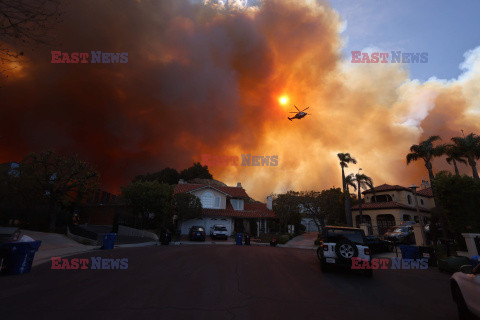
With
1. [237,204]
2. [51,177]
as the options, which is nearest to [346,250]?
[51,177]

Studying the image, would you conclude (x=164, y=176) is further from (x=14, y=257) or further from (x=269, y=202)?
(x=14, y=257)

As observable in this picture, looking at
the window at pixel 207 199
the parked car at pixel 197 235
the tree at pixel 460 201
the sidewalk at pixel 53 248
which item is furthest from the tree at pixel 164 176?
the tree at pixel 460 201

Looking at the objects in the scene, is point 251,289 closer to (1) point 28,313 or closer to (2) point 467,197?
(1) point 28,313

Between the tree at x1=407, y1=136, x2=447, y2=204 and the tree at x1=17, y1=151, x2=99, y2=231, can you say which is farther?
the tree at x1=407, y1=136, x2=447, y2=204

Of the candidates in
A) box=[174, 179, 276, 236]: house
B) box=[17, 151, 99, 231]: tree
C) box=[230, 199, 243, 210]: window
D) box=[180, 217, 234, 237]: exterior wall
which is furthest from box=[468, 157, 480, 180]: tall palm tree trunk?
box=[17, 151, 99, 231]: tree

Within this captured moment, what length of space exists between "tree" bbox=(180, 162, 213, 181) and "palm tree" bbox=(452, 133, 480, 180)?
193 ft

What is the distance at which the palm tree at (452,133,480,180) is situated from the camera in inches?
1207

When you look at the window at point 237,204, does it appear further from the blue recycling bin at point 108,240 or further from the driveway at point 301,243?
the blue recycling bin at point 108,240

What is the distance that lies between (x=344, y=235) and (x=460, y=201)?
9338mm

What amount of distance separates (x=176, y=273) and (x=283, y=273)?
13.8ft

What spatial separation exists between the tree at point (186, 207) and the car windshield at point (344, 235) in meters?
21.0

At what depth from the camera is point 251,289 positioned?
21.8 feet

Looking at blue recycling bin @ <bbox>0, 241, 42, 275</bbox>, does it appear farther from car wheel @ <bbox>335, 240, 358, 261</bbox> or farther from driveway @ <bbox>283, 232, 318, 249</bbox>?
driveway @ <bbox>283, 232, 318, 249</bbox>

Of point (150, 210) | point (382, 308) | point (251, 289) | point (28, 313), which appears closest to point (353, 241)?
→ point (382, 308)
